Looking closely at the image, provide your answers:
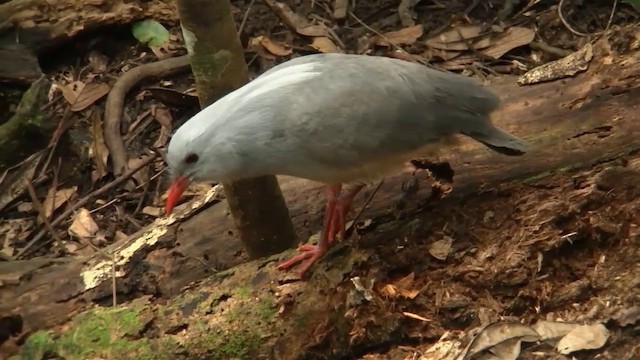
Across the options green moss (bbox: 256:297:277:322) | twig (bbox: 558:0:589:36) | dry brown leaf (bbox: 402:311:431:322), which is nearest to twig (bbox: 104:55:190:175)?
green moss (bbox: 256:297:277:322)

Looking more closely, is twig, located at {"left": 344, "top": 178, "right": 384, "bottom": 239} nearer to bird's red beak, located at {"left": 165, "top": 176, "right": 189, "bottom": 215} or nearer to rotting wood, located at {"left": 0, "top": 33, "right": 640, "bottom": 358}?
rotting wood, located at {"left": 0, "top": 33, "right": 640, "bottom": 358}

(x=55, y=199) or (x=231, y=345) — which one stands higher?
(x=231, y=345)

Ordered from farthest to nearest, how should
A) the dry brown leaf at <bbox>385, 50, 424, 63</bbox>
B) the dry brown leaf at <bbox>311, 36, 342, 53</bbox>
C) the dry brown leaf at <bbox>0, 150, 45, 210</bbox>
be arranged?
the dry brown leaf at <bbox>311, 36, 342, 53</bbox> < the dry brown leaf at <bbox>385, 50, 424, 63</bbox> < the dry brown leaf at <bbox>0, 150, 45, 210</bbox>

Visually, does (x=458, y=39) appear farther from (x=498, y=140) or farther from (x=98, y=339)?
(x=98, y=339)

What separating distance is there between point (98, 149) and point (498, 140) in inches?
117

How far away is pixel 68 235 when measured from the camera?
4.91 meters

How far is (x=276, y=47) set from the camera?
568cm

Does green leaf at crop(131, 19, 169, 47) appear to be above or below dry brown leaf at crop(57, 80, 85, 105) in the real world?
above

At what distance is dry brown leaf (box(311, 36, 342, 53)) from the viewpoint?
556 centimetres

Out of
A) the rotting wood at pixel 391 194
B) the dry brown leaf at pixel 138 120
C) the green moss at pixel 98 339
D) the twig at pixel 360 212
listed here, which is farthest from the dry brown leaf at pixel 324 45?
the green moss at pixel 98 339

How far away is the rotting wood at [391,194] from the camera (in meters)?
3.44

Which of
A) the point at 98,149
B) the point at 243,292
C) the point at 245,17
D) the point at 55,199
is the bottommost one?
the point at 55,199

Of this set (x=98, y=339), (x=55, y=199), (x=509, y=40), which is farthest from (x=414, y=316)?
(x=509, y=40)

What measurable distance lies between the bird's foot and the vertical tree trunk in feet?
1.28
